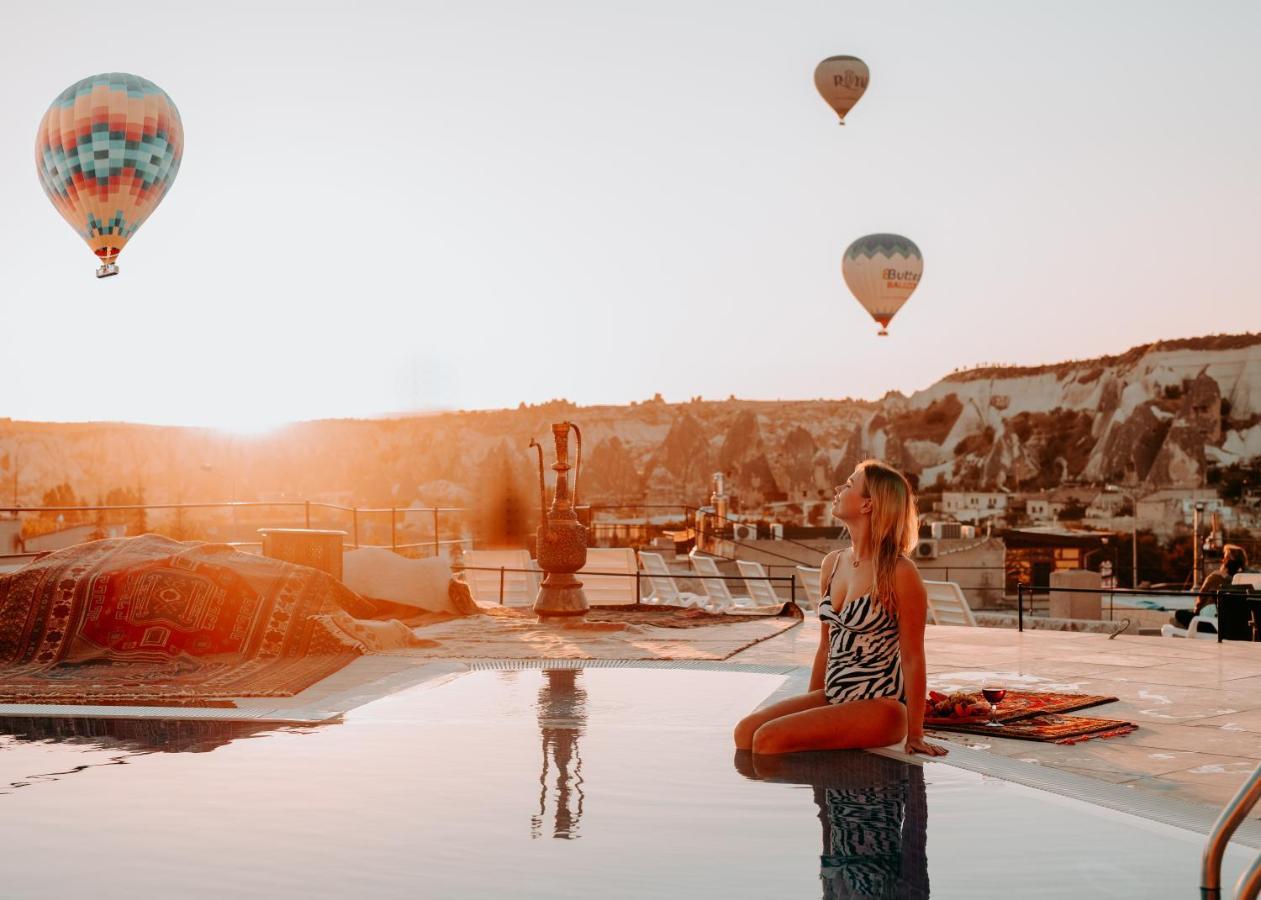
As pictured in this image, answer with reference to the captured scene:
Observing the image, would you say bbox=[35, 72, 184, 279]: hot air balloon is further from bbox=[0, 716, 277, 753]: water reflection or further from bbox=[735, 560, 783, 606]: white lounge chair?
bbox=[0, 716, 277, 753]: water reflection

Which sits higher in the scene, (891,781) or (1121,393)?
(1121,393)

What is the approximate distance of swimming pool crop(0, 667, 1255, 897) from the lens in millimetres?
2992

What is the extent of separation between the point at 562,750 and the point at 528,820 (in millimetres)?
1033

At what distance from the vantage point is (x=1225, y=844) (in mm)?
2557

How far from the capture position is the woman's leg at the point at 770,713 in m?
4.55

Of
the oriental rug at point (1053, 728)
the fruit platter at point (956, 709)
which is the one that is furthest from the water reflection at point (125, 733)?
the oriental rug at point (1053, 728)

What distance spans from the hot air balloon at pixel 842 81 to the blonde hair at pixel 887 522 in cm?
2557

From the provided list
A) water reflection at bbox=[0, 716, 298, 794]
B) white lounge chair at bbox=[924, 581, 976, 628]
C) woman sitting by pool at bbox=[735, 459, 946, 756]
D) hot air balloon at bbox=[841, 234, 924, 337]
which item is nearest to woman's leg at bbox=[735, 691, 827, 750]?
woman sitting by pool at bbox=[735, 459, 946, 756]

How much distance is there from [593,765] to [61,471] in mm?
90057

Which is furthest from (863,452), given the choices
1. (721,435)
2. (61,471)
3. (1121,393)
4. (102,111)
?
(102,111)

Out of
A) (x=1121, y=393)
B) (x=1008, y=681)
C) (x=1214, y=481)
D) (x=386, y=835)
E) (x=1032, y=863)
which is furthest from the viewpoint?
(x=1121, y=393)

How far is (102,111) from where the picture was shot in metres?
19.9

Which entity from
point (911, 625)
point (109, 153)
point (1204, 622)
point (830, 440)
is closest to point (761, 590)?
point (1204, 622)

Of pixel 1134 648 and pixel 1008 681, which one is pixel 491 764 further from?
pixel 1134 648
